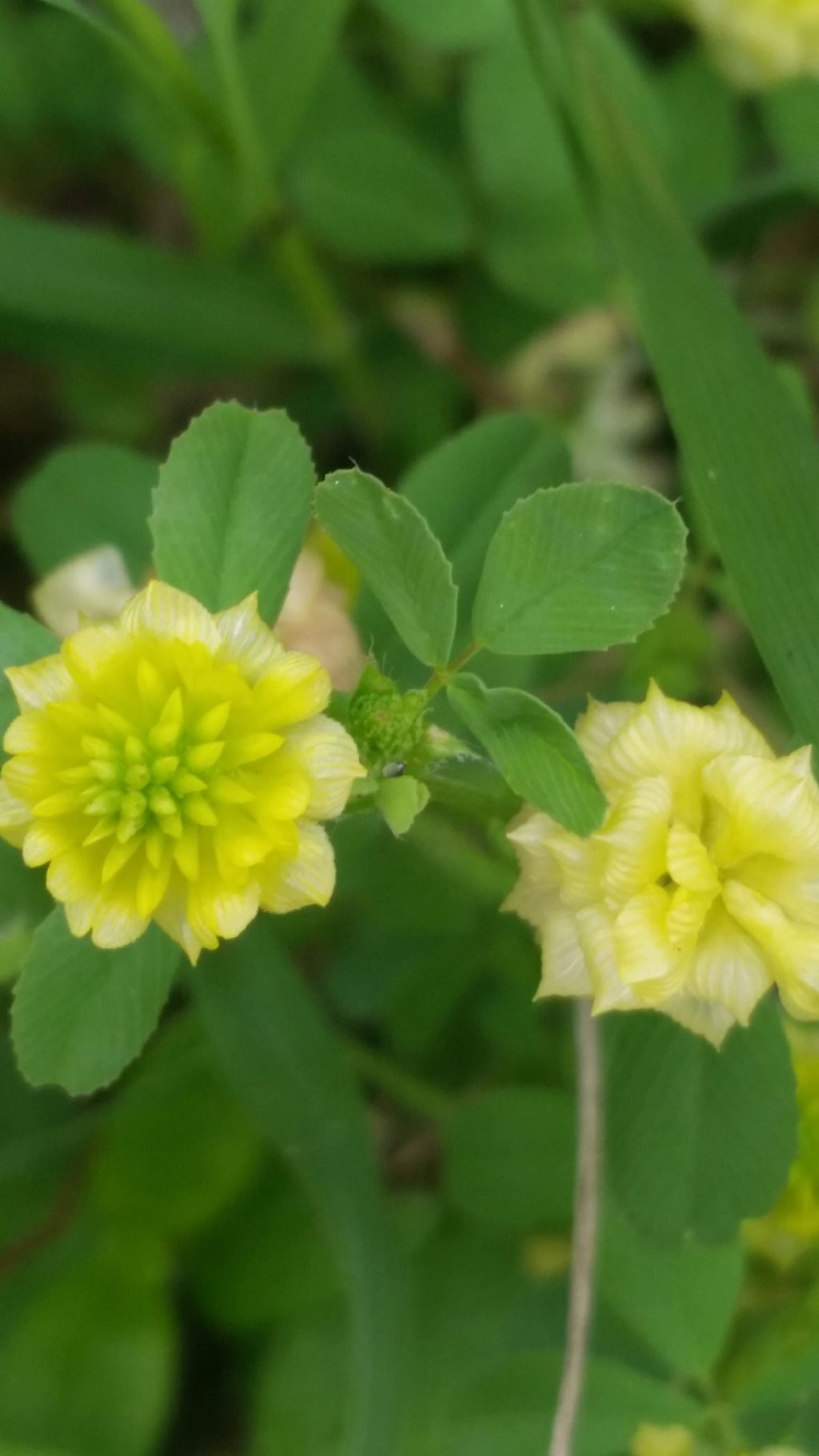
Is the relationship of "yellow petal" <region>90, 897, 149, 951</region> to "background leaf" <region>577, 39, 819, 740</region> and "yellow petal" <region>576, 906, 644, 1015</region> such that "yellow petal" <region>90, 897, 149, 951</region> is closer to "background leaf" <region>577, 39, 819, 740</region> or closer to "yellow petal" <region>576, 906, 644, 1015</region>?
"yellow petal" <region>576, 906, 644, 1015</region>

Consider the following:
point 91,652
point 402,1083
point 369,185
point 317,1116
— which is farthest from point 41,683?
point 369,185

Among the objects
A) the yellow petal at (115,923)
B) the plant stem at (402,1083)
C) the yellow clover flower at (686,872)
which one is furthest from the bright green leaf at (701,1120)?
the plant stem at (402,1083)

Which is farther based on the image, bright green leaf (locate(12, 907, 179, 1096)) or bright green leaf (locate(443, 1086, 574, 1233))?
bright green leaf (locate(443, 1086, 574, 1233))

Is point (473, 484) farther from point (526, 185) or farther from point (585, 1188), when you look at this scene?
point (526, 185)

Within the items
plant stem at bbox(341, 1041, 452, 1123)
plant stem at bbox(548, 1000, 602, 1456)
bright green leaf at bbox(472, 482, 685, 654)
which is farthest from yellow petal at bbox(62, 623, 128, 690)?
plant stem at bbox(341, 1041, 452, 1123)

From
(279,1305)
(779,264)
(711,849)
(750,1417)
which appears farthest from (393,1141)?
(779,264)

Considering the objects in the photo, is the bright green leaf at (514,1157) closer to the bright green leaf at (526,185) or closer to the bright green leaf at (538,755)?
the bright green leaf at (538,755)

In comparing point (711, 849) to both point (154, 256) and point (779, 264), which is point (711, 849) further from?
point (779, 264)
